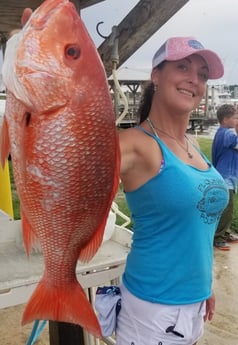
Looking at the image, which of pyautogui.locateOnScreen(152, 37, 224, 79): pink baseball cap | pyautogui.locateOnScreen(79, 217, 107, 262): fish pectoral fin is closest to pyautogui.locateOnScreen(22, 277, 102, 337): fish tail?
pyautogui.locateOnScreen(79, 217, 107, 262): fish pectoral fin

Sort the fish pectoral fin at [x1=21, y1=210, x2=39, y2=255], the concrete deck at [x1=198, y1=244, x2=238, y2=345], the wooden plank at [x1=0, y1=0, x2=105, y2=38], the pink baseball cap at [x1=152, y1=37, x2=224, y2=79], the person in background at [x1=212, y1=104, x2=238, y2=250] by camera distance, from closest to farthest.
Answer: the fish pectoral fin at [x1=21, y1=210, x2=39, y2=255], the pink baseball cap at [x1=152, y1=37, x2=224, y2=79], the wooden plank at [x1=0, y1=0, x2=105, y2=38], the concrete deck at [x1=198, y1=244, x2=238, y2=345], the person in background at [x1=212, y1=104, x2=238, y2=250]

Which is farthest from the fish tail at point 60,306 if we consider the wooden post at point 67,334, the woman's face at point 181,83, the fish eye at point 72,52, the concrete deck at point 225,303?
the concrete deck at point 225,303

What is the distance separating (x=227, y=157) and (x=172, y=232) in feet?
16.3

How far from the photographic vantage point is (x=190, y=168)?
199 cm

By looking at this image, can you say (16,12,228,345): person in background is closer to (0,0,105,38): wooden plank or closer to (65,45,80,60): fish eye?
(65,45,80,60): fish eye

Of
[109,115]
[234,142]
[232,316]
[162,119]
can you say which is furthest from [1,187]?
[234,142]

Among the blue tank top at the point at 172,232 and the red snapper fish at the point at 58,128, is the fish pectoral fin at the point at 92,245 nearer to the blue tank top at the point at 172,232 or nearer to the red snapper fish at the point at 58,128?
the red snapper fish at the point at 58,128

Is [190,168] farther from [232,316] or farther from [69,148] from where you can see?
[232,316]

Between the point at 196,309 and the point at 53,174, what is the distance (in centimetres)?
108

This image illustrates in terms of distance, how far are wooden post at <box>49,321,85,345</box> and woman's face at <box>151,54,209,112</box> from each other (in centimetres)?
176

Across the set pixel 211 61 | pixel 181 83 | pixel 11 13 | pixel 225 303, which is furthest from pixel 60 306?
pixel 225 303

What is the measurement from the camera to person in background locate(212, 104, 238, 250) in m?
6.64

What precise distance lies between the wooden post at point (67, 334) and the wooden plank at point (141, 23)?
5.65ft

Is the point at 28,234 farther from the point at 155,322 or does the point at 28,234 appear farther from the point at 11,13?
the point at 11,13
